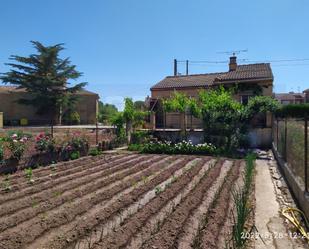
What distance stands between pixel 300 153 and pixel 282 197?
97cm

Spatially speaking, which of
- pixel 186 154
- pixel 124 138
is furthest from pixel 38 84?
pixel 186 154

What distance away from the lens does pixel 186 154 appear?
12.3 metres

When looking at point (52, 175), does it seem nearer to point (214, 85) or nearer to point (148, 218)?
point (148, 218)

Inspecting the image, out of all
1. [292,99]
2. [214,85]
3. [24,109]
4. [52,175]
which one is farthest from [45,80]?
[292,99]

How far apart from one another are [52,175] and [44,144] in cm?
236

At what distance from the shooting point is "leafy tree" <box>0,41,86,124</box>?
30.0 meters

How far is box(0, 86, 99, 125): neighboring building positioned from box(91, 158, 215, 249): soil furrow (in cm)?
2697

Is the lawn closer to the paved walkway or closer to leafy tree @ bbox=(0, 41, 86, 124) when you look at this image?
the paved walkway

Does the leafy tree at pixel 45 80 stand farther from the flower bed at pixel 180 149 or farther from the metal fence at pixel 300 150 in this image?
the metal fence at pixel 300 150

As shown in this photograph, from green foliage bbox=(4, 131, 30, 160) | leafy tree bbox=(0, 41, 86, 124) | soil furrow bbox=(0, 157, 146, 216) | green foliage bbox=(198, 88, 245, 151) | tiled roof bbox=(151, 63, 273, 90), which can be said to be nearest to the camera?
soil furrow bbox=(0, 157, 146, 216)

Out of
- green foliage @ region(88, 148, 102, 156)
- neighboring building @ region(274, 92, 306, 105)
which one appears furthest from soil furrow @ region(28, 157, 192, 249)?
neighboring building @ region(274, 92, 306, 105)

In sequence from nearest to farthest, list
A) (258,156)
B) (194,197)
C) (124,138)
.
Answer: (194,197) < (258,156) < (124,138)

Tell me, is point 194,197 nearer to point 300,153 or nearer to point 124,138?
point 300,153

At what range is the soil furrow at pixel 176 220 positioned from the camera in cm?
349
